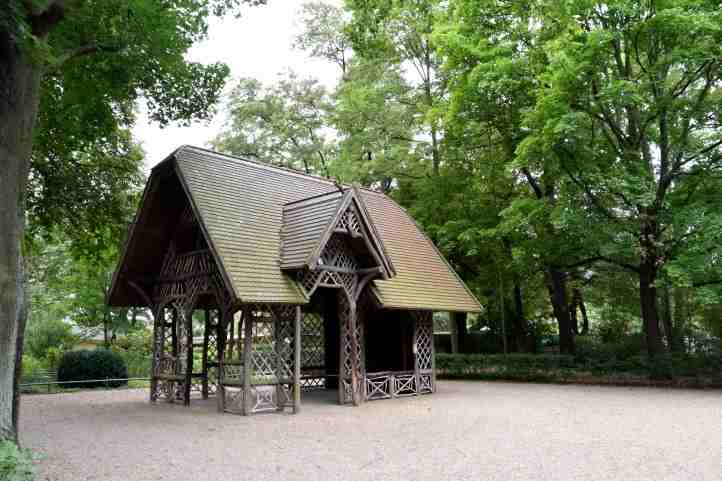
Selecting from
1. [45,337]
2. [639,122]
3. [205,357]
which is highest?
[639,122]

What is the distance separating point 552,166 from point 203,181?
10915 millimetres

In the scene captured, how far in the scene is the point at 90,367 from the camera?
21.0 meters

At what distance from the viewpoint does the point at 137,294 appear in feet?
56.5

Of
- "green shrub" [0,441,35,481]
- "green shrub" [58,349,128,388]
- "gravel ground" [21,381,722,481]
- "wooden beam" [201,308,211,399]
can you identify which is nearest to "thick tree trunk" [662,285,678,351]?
"gravel ground" [21,381,722,481]

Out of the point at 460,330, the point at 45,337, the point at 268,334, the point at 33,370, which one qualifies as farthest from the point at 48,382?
the point at 460,330

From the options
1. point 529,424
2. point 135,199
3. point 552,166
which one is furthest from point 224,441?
point 552,166

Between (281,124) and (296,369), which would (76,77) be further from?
(281,124)

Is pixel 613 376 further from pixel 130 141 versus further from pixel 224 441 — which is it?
pixel 130 141

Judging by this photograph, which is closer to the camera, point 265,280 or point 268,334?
point 265,280

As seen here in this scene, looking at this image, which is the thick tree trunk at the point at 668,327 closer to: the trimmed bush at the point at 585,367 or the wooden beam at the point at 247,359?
the trimmed bush at the point at 585,367

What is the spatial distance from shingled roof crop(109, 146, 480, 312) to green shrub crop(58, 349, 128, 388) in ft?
17.7

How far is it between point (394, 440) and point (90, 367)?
15.3 meters

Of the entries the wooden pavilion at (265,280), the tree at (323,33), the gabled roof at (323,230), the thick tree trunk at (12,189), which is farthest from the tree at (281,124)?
the thick tree trunk at (12,189)

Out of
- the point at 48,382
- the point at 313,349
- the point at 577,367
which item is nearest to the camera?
the point at 48,382
